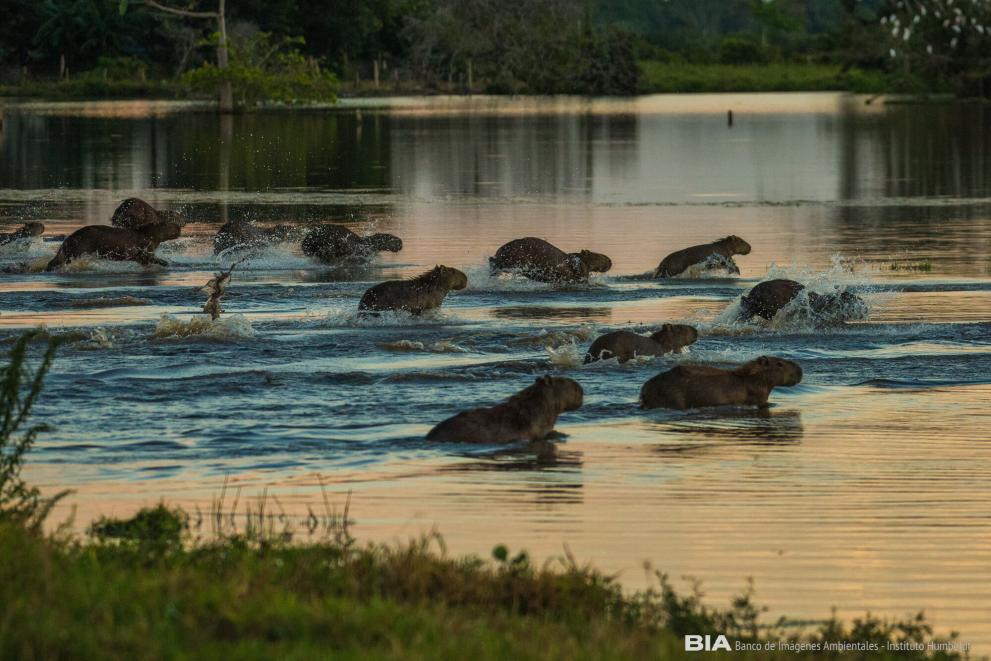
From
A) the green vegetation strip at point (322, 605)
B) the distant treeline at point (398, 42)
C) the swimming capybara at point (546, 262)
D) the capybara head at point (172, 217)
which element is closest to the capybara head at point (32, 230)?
the capybara head at point (172, 217)

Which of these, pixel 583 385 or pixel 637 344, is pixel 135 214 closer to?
pixel 637 344

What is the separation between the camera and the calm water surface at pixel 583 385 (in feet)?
30.7

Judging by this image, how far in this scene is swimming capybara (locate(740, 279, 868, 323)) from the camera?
663 inches

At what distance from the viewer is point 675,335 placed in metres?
14.9

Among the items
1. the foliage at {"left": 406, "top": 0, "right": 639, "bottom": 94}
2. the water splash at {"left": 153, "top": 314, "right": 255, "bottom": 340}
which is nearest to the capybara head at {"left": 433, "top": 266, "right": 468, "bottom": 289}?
the water splash at {"left": 153, "top": 314, "right": 255, "bottom": 340}

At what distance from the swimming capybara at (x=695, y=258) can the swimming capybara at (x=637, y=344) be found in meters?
6.10

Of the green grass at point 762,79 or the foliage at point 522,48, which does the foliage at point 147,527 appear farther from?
the green grass at point 762,79

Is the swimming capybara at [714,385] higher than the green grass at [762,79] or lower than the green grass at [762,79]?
lower

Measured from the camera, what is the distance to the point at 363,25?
318 ft

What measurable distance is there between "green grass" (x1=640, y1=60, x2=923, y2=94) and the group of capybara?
284 feet

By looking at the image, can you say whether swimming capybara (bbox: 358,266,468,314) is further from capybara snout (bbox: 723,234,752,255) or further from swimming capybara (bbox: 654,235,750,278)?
capybara snout (bbox: 723,234,752,255)

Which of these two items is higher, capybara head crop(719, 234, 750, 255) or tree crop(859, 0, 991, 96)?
tree crop(859, 0, 991, 96)

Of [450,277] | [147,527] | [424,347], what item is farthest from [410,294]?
[147,527]

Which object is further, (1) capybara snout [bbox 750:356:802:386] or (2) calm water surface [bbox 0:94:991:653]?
(1) capybara snout [bbox 750:356:802:386]
